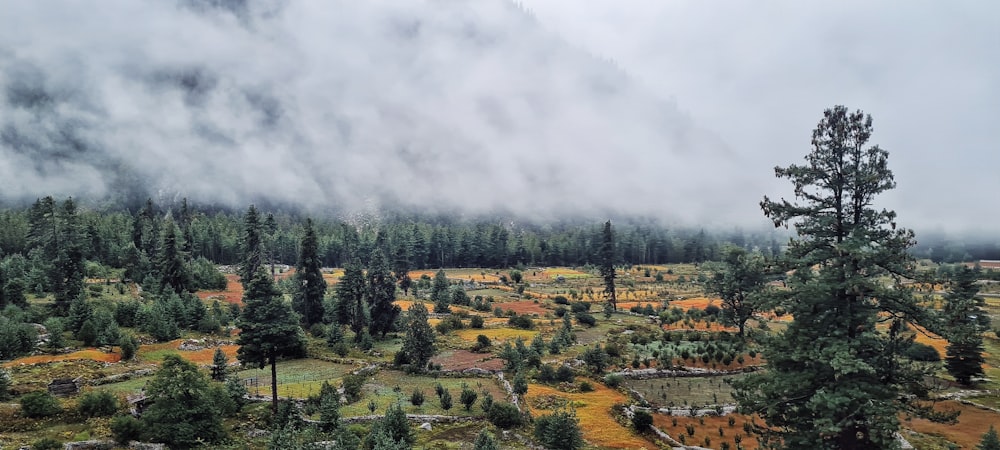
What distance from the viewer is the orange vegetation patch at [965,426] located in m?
29.7

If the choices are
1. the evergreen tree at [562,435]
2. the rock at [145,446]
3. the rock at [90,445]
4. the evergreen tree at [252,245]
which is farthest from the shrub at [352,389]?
the evergreen tree at [252,245]

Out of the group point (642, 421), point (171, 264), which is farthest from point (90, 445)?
point (171, 264)

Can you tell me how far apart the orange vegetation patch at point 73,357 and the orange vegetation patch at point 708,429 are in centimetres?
4327

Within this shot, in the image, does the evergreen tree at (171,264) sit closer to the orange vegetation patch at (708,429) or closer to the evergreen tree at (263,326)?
the evergreen tree at (263,326)

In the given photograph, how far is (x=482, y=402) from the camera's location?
33.8m

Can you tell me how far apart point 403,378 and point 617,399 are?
55.9 feet

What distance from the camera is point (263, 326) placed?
101 feet

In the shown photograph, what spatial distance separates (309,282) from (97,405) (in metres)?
33.6

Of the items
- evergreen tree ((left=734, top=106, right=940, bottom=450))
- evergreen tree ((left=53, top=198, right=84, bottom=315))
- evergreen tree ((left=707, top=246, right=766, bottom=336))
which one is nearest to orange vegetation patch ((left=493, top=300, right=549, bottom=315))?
evergreen tree ((left=707, top=246, right=766, bottom=336))

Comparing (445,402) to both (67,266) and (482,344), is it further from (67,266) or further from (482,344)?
(67,266)

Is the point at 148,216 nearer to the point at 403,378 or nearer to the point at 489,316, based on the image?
the point at 489,316

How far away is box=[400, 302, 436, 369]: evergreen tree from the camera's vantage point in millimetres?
43938

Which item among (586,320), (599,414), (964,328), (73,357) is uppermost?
(964,328)

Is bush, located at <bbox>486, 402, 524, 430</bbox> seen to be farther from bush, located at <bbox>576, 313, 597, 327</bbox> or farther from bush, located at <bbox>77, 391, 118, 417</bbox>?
bush, located at <bbox>576, 313, 597, 327</bbox>
